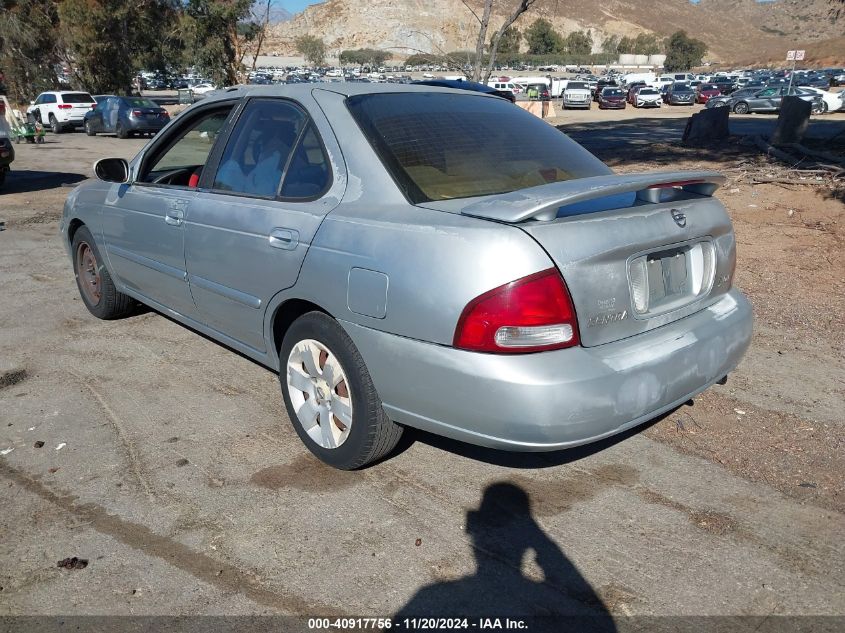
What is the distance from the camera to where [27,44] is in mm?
42219

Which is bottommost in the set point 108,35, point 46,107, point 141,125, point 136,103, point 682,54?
point 141,125

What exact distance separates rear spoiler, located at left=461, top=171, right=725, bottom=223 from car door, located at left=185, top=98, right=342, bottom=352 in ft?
2.70

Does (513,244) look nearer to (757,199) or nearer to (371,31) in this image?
(757,199)

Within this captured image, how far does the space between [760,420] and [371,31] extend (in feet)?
505

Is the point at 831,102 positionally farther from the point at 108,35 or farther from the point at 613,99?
the point at 108,35

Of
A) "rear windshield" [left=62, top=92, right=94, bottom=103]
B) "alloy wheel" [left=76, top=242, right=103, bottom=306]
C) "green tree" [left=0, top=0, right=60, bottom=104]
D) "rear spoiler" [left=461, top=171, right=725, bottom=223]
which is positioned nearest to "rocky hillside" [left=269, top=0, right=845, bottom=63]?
"green tree" [left=0, top=0, right=60, bottom=104]

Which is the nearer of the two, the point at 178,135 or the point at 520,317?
the point at 520,317

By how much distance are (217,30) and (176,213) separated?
3711 cm

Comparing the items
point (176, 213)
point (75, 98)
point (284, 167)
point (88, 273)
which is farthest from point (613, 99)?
point (284, 167)

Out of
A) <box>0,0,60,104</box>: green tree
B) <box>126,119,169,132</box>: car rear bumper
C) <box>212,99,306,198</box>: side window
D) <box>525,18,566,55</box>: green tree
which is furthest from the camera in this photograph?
<box>525,18,566,55</box>: green tree

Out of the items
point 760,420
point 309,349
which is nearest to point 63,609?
point 309,349

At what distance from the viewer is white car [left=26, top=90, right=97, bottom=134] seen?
28.6 m

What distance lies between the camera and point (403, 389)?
9.20 ft

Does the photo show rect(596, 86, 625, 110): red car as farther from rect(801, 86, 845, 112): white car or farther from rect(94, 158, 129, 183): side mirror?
rect(94, 158, 129, 183): side mirror
